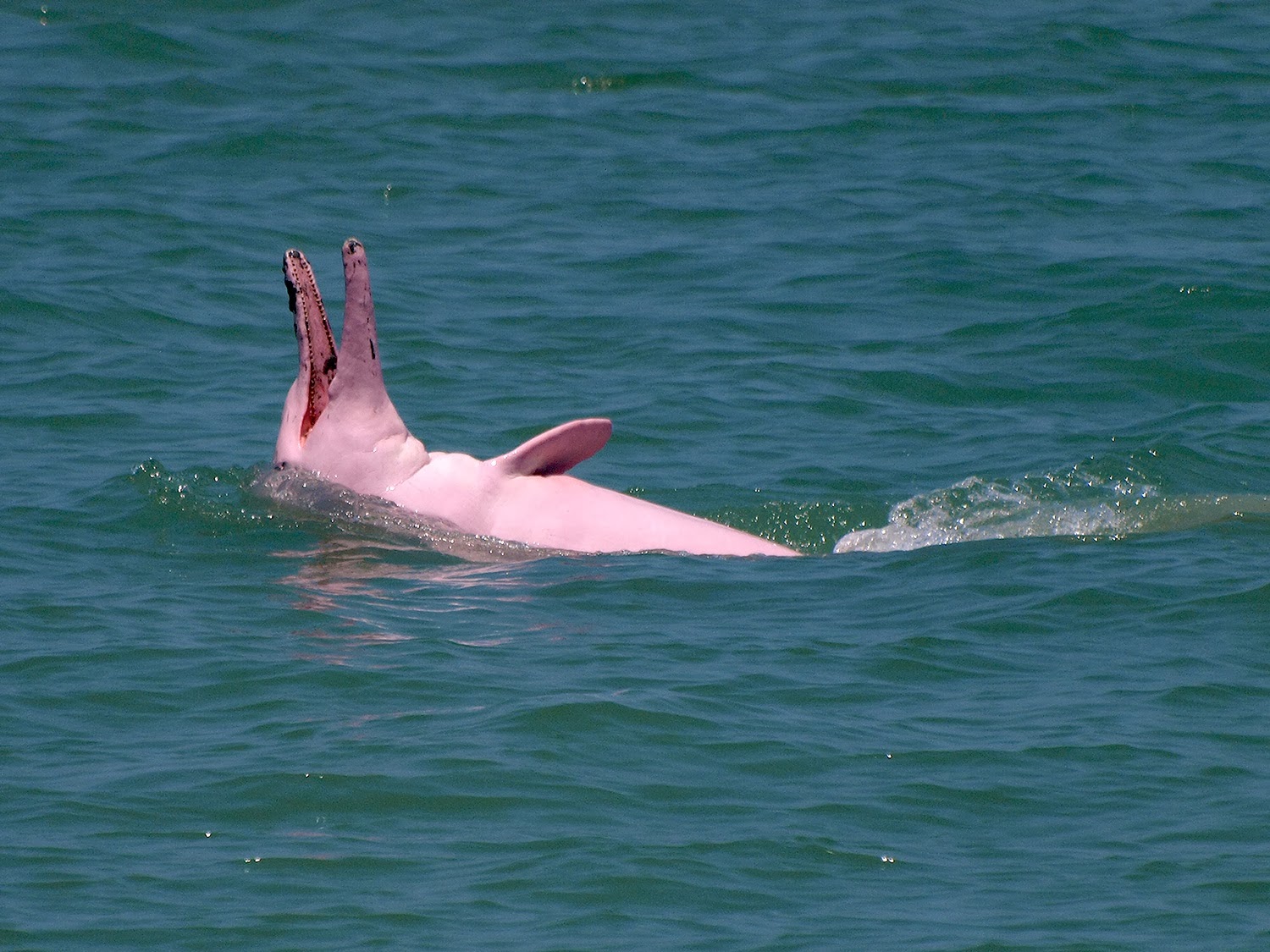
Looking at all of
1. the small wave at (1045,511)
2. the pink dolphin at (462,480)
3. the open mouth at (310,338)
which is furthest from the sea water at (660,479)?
the open mouth at (310,338)

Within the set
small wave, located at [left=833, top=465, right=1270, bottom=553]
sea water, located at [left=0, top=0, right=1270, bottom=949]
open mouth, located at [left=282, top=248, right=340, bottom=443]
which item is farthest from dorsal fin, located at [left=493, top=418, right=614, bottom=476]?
small wave, located at [left=833, top=465, right=1270, bottom=553]

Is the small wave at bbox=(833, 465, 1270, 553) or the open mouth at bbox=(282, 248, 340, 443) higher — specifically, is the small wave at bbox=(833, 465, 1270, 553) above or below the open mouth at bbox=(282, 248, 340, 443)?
below

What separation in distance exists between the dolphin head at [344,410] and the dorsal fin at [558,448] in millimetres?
572

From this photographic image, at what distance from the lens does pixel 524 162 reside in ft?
69.4

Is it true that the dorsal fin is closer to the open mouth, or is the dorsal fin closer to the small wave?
the open mouth

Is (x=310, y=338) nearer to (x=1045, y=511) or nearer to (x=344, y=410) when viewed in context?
(x=344, y=410)

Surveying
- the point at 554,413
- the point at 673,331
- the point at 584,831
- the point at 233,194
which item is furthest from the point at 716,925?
the point at 233,194

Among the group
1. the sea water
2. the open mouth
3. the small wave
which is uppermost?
the open mouth

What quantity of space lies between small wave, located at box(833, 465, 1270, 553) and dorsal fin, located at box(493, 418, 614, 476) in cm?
168

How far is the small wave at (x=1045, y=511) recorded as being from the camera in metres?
11.6

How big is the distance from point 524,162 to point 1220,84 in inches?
332

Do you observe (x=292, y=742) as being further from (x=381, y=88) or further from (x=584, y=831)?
(x=381, y=88)

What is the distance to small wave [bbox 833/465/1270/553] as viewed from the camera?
38.1ft

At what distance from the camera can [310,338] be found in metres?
11.2
